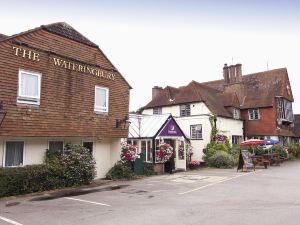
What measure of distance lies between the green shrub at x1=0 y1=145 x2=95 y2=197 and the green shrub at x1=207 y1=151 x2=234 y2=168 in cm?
1363

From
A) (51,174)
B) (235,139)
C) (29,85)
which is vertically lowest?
(51,174)

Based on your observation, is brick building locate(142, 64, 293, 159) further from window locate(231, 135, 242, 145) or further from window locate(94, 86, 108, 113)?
window locate(94, 86, 108, 113)

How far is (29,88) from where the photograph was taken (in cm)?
1473

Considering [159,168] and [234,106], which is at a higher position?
[234,106]

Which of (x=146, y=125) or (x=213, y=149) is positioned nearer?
(x=146, y=125)

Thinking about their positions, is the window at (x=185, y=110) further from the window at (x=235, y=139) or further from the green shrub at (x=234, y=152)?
the window at (x=235, y=139)

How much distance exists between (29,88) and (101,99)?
4744 mm

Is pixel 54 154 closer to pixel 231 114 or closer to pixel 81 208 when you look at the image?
pixel 81 208

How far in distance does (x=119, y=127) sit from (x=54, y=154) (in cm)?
482

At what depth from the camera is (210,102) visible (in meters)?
32.7

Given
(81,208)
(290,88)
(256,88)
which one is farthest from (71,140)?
(290,88)

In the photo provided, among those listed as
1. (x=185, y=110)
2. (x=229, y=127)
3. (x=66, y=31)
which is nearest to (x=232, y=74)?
(x=229, y=127)

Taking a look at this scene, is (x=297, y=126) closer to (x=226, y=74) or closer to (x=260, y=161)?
(x=226, y=74)

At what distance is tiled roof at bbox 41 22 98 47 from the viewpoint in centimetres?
1634
